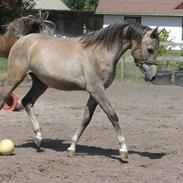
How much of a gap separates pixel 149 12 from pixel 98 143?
37.9 m

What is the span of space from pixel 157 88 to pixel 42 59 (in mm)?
9424

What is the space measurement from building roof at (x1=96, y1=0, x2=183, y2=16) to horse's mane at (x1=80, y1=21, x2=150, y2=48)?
38.2m

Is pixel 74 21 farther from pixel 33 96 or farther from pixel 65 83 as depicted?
pixel 65 83

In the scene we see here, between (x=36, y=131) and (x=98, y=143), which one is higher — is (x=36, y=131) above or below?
above

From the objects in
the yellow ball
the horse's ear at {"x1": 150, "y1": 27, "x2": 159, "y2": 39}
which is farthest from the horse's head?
the yellow ball

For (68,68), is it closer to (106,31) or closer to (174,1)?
(106,31)

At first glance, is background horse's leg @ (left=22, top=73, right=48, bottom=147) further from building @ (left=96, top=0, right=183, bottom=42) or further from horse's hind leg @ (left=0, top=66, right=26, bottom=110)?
building @ (left=96, top=0, right=183, bottom=42)

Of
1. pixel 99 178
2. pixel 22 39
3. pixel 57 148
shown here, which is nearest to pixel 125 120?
pixel 57 148

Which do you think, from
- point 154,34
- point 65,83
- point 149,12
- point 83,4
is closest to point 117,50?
point 154,34

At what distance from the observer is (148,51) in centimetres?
754

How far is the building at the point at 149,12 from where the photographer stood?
45.5 meters

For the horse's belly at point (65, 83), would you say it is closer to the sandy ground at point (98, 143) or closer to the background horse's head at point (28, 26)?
the sandy ground at point (98, 143)

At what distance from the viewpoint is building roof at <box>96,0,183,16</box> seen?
1796 inches

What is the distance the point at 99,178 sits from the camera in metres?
6.64
